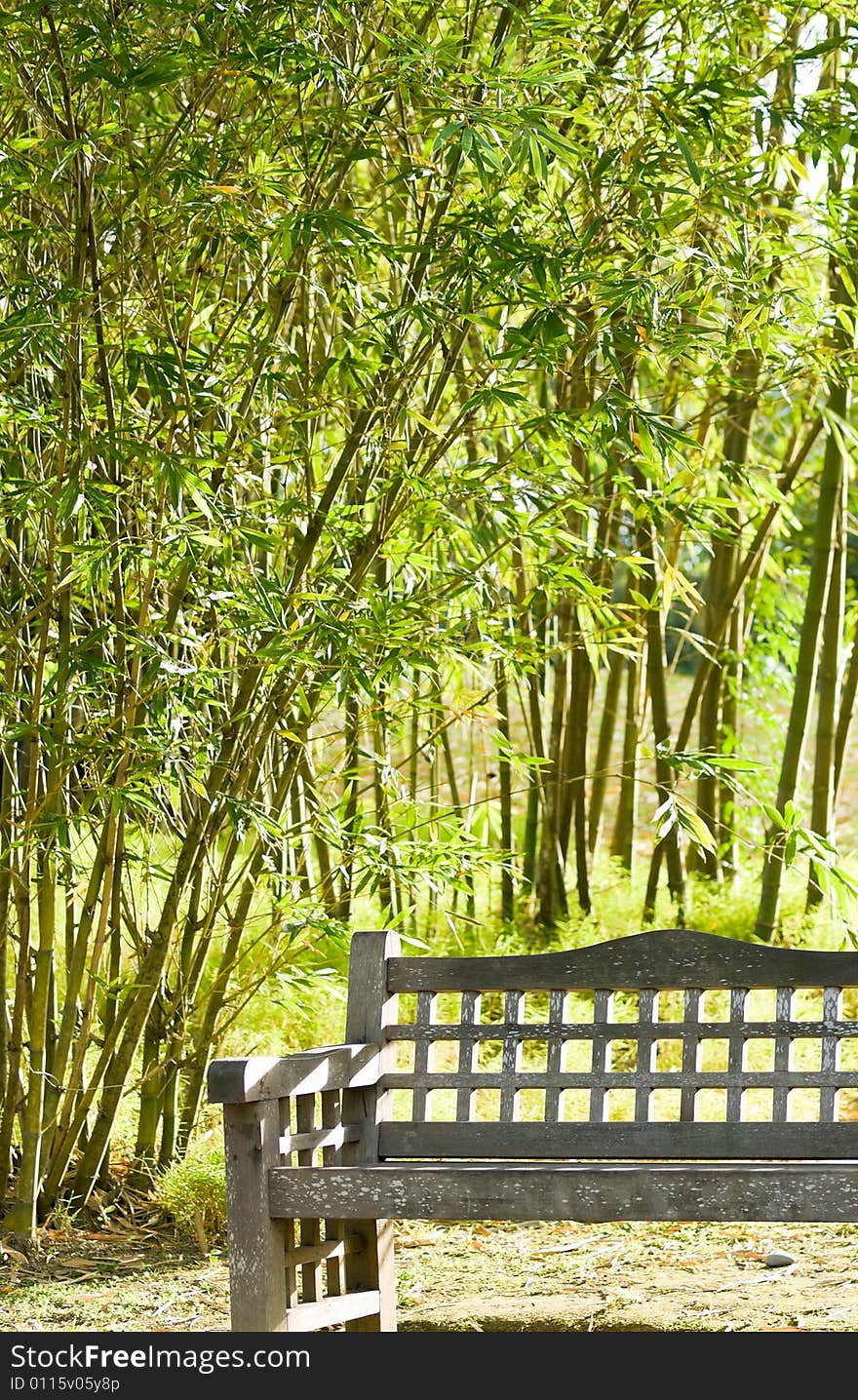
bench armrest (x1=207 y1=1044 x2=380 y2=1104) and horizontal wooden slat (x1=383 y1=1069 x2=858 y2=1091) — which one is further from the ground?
bench armrest (x1=207 y1=1044 x2=380 y2=1104)

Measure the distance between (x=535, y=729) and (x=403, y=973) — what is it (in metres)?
2.26

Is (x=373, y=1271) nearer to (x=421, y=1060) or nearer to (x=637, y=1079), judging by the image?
(x=421, y=1060)

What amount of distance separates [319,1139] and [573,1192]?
0.45m

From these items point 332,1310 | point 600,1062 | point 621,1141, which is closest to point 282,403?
point 600,1062

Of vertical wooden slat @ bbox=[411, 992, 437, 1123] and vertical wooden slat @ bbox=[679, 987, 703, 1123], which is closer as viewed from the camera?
vertical wooden slat @ bbox=[679, 987, 703, 1123]

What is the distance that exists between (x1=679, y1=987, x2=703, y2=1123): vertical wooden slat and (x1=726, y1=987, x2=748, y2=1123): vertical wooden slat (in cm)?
5

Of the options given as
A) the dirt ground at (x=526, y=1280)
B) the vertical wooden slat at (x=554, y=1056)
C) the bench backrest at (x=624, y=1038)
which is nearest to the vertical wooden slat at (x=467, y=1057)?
the bench backrest at (x=624, y=1038)

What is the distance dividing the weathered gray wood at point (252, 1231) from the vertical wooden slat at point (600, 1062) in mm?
513

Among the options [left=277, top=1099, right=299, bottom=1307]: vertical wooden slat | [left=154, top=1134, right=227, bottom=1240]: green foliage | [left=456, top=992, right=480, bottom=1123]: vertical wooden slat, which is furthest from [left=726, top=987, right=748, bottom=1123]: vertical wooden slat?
[left=154, top=1134, right=227, bottom=1240]: green foliage

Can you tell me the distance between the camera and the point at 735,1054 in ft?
6.81

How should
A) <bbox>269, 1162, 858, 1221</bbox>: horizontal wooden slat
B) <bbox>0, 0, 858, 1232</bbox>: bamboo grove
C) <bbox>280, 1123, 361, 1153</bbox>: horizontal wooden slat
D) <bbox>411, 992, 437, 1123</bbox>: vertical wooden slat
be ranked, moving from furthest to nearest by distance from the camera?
<bbox>0, 0, 858, 1232</bbox>: bamboo grove < <bbox>411, 992, 437, 1123</bbox>: vertical wooden slat < <bbox>280, 1123, 361, 1153</bbox>: horizontal wooden slat < <bbox>269, 1162, 858, 1221</bbox>: horizontal wooden slat

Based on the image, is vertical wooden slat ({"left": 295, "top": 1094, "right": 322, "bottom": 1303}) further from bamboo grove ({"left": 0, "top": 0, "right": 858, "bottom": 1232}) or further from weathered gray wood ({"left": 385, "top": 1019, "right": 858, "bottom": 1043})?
bamboo grove ({"left": 0, "top": 0, "right": 858, "bottom": 1232})

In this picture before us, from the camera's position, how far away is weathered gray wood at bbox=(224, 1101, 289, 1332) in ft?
6.08

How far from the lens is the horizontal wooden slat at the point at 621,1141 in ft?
6.72
